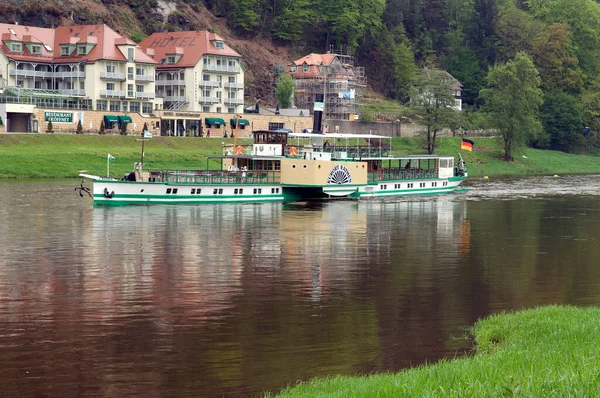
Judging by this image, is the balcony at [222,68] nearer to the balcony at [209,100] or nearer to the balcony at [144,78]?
the balcony at [209,100]

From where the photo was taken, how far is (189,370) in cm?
2228

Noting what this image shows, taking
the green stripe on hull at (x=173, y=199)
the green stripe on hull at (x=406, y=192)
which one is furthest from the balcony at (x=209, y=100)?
the green stripe on hull at (x=173, y=199)

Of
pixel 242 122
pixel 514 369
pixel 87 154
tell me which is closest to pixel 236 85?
pixel 242 122

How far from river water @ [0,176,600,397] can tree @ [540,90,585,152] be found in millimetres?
82806

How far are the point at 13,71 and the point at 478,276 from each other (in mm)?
94883

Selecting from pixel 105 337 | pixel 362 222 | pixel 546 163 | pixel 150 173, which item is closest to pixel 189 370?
pixel 105 337

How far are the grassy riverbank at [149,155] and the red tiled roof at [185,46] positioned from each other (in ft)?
61.6

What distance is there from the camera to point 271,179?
73.4 m

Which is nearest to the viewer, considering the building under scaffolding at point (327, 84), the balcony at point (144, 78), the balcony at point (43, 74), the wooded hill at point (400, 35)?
the balcony at point (43, 74)

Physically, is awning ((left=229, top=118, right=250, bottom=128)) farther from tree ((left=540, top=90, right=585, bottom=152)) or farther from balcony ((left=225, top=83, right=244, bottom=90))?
tree ((left=540, top=90, right=585, bottom=152))

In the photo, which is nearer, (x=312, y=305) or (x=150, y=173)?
(x=312, y=305)

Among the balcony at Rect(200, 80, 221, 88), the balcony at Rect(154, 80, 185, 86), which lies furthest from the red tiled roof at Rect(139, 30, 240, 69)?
the balcony at Rect(200, 80, 221, 88)

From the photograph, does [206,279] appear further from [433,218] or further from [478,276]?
[433,218]

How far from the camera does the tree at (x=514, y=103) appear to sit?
12506cm
